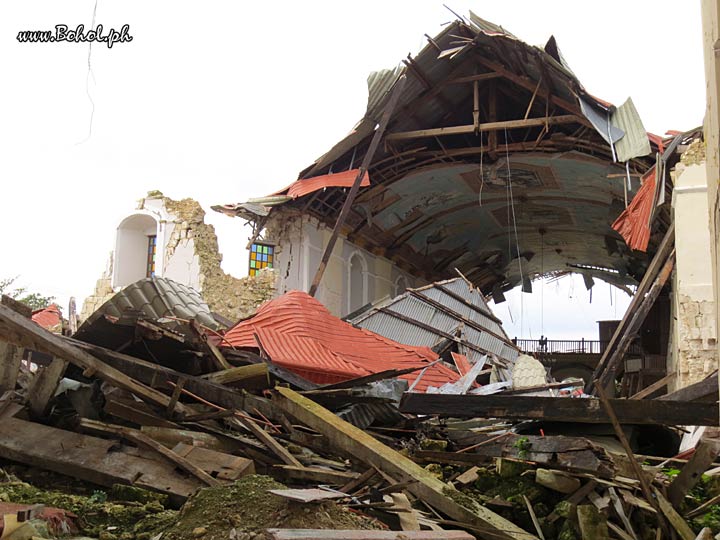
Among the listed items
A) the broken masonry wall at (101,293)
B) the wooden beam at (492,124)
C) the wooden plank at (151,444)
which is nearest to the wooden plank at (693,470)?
the wooden plank at (151,444)

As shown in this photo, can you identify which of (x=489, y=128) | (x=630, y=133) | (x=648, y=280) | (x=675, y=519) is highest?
(x=489, y=128)

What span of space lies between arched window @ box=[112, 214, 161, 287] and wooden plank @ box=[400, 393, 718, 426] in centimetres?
1561

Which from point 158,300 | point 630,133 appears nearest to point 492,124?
point 630,133

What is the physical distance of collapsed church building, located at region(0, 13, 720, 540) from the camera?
16.9ft

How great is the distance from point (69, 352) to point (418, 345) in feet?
31.6

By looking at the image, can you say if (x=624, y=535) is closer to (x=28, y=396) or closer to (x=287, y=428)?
(x=287, y=428)

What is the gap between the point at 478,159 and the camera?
63.9ft

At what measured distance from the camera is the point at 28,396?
662 cm

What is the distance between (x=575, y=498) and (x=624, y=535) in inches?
16.3

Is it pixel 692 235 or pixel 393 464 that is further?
pixel 692 235

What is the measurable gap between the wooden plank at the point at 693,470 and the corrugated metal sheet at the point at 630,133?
10750mm

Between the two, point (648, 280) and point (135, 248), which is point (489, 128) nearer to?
point (648, 280)

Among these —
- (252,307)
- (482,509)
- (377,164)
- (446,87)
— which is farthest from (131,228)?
(482,509)

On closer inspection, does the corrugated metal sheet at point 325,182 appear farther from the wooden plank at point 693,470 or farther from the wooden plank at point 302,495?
the wooden plank at point 302,495
